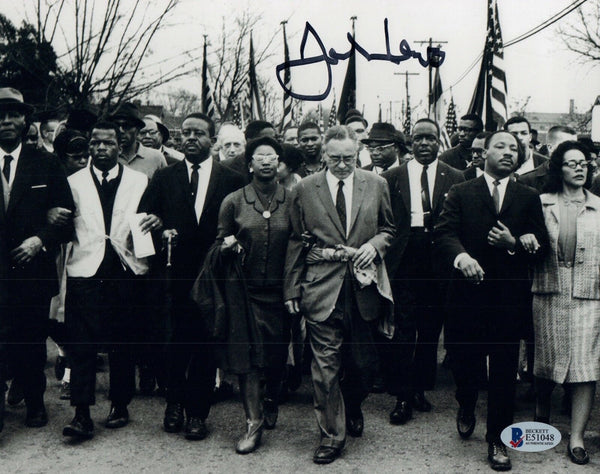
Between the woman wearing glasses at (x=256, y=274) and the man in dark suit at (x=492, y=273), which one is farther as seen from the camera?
the woman wearing glasses at (x=256, y=274)

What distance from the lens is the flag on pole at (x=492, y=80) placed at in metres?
9.13

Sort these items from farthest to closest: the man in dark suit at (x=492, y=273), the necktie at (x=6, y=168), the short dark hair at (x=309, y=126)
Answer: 1. the short dark hair at (x=309, y=126)
2. the necktie at (x=6, y=168)
3. the man in dark suit at (x=492, y=273)

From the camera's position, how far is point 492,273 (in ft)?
16.4

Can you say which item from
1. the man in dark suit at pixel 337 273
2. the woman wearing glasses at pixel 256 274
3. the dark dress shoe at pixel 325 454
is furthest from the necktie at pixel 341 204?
the dark dress shoe at pixel 325 454

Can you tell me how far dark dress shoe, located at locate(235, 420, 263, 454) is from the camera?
510 cm

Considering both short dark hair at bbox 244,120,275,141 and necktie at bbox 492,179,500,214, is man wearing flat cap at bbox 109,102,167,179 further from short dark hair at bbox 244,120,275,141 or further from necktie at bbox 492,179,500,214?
necktie at bbox 492,179,500,214

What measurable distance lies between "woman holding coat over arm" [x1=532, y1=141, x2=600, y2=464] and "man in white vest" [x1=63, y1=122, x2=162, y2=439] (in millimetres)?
2798

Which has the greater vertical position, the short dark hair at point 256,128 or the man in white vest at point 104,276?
the short dark hair at point 256,128

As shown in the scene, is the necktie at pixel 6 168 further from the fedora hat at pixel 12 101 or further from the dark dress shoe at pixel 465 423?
the dark dress shoe at pixel 465 423

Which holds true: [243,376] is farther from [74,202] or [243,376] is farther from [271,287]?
[74,202]

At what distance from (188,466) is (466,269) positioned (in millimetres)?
2177

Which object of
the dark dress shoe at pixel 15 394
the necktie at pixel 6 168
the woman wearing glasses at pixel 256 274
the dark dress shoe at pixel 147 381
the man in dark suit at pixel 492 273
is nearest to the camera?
the man in dark suit at pixel 492 273

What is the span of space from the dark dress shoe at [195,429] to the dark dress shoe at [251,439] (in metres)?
0.33

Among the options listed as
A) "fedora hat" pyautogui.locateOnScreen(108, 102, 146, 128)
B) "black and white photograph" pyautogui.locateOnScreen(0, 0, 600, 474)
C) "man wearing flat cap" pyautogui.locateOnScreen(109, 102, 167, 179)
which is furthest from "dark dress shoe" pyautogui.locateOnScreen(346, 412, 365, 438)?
"fedora hat" pyautogui.locateOnScreen(108, 102, 146, 128)
